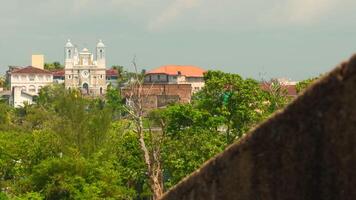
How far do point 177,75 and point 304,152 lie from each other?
135 metres

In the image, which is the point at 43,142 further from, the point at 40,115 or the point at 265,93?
the point at 40,115

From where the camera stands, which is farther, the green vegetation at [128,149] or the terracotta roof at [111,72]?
the terracotta roof at [111,72]

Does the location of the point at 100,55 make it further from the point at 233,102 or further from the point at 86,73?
the point at 233,102

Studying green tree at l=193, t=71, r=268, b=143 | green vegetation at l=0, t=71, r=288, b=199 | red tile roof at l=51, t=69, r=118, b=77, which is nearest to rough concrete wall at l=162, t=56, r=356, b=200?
green vegetation at l=0, t=71, r=288, b=199

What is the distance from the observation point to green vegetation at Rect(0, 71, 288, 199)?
28406 mm

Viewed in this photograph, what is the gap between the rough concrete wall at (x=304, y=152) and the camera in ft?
15.8

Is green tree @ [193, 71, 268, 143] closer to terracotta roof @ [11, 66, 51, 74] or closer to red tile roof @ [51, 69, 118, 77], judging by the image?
terracotta roof @ [11, 66, 51, 74]

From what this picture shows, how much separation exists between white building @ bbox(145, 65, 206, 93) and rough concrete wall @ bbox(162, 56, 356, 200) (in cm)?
13024

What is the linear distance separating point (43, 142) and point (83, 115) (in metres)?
11.6

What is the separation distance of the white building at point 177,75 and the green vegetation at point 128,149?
96.9 meters

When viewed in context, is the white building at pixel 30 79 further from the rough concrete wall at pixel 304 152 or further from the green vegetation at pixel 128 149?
the rough concrete wall at pixel 304 152

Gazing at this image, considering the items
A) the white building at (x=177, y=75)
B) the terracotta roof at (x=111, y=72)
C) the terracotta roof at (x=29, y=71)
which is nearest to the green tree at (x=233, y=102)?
the white building at (x=177, y=75)

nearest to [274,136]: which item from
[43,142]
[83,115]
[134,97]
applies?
[134,97]

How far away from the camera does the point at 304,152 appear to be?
16.4 ft
